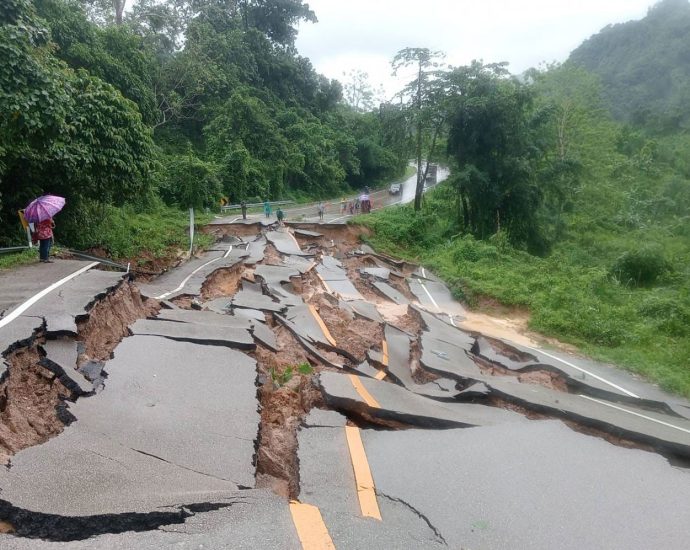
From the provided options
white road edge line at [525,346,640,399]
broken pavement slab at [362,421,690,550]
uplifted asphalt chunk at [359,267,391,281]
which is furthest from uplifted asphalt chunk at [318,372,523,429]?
uplifted asphalt chunk at [359,267,391,281]

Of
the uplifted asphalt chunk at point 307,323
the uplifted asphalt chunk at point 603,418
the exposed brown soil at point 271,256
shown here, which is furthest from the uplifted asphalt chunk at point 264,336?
the exposed brown soil at point 271,256

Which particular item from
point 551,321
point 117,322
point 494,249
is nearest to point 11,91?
point 117,322

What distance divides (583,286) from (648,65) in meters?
52.3

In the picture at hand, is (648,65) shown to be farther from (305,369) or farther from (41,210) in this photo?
(41,210)

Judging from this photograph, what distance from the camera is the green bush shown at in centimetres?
1903

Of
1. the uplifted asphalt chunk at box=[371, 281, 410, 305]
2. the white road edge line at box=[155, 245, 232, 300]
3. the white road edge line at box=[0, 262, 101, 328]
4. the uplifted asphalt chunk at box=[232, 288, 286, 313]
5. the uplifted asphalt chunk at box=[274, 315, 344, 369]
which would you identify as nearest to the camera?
the white road edge line at box=[0, 262, 101, 328]

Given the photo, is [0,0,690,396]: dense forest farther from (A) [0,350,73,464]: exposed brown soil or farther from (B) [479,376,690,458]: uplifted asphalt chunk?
(A) [0,350,73,464]: exposed brown soil

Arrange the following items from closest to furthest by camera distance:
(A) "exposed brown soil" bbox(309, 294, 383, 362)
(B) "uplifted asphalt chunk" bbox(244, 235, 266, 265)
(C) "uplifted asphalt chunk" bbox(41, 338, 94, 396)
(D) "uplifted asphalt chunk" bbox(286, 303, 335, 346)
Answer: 1. (C) "uplifted asphalt chunk" bbox(41, 338, 94, 396)
2. (D) "uplifted asphalt chunk" bbox(286, 303, 335, 346)
3. (A) "exposed brown soil" bbox(309, 294, 383, 362)
4. (B) "uplifted asphalt chunk" bbox(244, 235, 266, 265)

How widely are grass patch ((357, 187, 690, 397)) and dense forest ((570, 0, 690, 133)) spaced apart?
28066 mm

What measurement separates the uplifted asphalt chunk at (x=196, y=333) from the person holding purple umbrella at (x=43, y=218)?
4.01 m

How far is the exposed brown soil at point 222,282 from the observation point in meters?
11.8

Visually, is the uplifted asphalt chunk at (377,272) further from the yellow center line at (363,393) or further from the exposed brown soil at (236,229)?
the yellow center line at (363,393)

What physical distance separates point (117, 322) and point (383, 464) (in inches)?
176

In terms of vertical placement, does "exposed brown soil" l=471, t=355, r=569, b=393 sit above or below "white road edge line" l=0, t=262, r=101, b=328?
below
